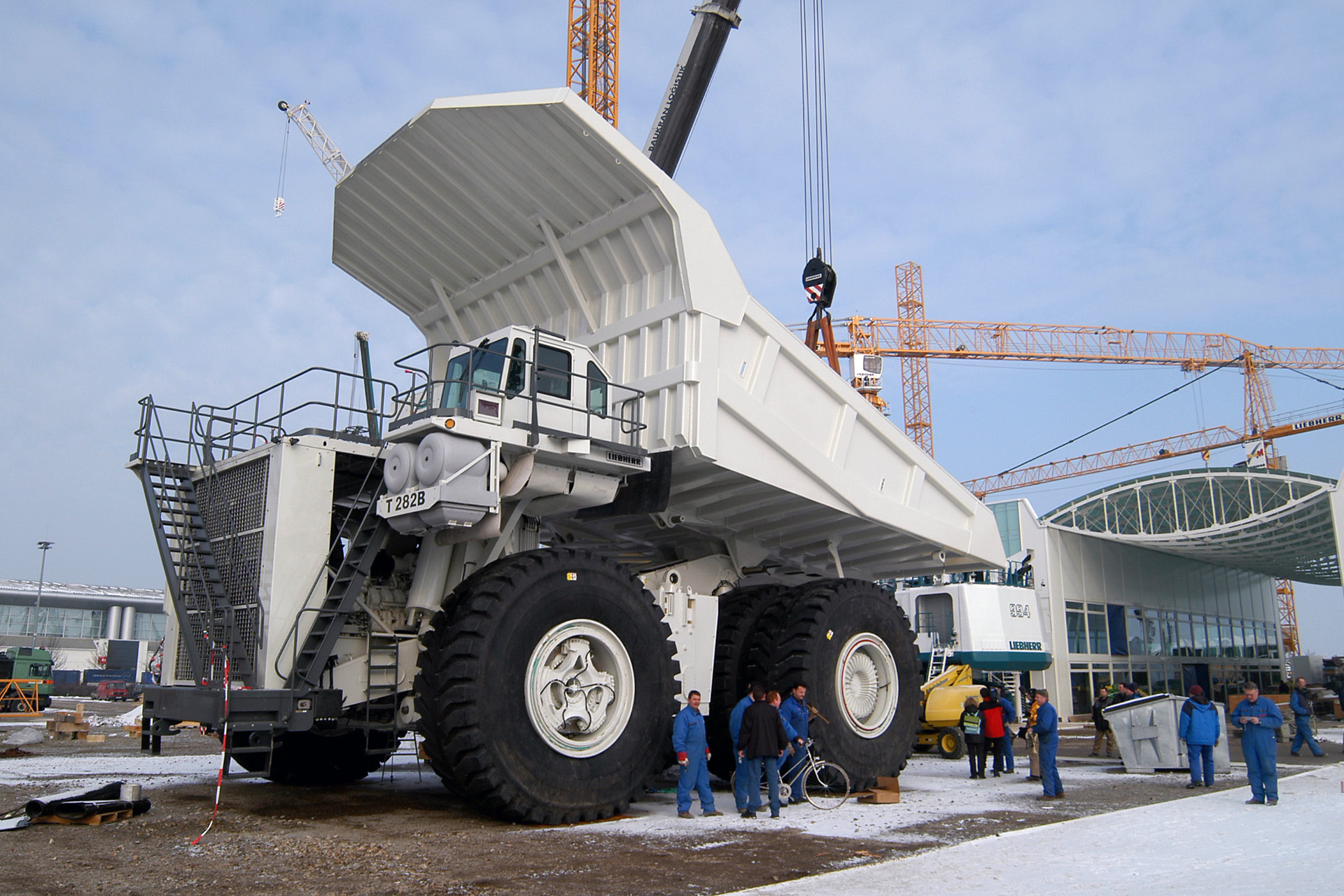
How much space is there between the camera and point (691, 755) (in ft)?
28.9

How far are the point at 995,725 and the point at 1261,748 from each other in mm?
3776

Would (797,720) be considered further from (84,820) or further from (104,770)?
(104,770)

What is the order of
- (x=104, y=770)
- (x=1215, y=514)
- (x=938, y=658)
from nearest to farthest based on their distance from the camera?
(x=104, y=770), (x=938, y=658), (x=1215, y=514)

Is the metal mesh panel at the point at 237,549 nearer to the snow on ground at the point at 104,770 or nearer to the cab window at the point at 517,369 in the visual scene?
the cab window at the point at 517,369

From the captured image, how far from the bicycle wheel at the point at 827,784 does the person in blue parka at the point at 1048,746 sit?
6.61 feet

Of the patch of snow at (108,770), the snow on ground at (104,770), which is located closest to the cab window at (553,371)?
the snow on ground at (104,770)

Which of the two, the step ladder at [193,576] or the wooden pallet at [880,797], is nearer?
the step ladder at [193,576]

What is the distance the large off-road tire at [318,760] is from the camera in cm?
1077

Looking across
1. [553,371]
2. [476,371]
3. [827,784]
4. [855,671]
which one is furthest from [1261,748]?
[476,371]

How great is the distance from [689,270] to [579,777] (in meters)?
4.72

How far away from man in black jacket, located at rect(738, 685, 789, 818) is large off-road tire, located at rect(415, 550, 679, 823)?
0.70 m

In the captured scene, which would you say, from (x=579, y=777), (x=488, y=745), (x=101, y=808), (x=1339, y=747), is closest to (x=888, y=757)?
(x=579, y=777)

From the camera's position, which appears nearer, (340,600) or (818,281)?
(340,600)

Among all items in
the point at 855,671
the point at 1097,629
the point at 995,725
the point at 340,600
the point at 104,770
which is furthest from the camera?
the point at 1097,629
